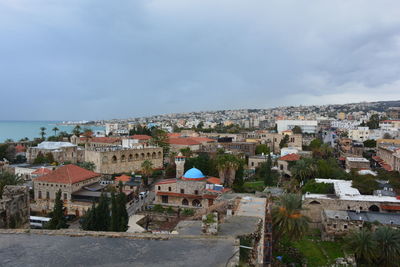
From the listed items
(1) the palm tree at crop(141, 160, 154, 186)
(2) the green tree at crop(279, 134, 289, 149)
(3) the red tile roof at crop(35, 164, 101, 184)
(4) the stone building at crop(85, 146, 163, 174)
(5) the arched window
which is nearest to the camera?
(5) the arched window

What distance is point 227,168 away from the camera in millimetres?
33406

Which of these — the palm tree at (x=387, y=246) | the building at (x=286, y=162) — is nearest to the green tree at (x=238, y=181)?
the building at (x=286, y=162)

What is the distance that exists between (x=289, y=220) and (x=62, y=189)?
2196cm

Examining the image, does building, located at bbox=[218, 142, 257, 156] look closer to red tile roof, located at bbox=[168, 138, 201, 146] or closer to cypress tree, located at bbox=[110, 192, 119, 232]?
red tile roof, located at bbox=[168, 138, 201, 146]

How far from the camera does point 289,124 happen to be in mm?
89312

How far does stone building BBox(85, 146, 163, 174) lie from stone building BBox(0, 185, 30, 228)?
25847 millimetres

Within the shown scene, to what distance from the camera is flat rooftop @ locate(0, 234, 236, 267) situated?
21.5 ft

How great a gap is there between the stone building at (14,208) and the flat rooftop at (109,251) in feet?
19.4

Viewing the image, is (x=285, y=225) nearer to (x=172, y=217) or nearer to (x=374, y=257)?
(x=374, y=257)

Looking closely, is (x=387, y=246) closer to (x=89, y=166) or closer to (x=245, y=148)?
(x=89, y=166)

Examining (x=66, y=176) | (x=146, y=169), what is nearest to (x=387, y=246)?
(x=146, y=169)

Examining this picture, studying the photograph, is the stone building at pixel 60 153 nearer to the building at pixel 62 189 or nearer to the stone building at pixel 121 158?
the stone building at pixel 121 158

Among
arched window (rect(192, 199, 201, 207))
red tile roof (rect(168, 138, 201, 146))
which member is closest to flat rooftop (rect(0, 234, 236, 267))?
arched window (rect(192, 199, 201, 207))

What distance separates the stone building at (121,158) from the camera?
40.7 m
